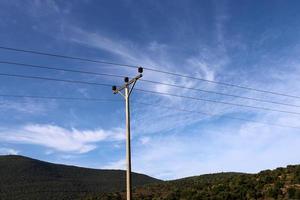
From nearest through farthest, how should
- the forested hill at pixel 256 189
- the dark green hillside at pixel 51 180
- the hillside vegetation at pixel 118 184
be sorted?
1. the forested hill at pixel 256 189
2. the hillside vegetation at pixel 118 184
3. the dark green hillside at pixel 51 180

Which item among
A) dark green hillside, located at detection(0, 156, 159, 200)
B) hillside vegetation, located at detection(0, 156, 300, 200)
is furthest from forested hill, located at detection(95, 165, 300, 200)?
dark green hillside, located at detection(0, 156, 159, 200)

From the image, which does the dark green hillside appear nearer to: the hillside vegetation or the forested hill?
the hillside vegetation

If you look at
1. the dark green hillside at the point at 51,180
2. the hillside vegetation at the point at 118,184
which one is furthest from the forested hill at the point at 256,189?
Result: the dark green hillside at the point at 51,180

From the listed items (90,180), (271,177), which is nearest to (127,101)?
(271,177)

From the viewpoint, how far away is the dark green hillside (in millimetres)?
120812

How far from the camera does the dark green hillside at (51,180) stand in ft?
396

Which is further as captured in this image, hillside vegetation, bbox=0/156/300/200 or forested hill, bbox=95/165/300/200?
hillside vegetation, bbox=0/156/300/200

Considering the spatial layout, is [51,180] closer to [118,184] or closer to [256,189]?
[118,184]

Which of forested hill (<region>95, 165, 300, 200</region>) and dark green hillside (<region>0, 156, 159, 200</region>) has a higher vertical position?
dark green hillside (<region>0, 156, 159, 200</region>)

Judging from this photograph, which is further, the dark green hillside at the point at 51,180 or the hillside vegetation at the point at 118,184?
the dark green hillside at the point at 51,180

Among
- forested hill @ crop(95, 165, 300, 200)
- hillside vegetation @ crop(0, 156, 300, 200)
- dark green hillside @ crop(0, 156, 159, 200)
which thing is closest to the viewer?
forested hill @ crop(95, 165, 300, 200)

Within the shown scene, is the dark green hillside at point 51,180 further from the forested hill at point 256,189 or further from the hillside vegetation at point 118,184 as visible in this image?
the forested hill at point 256,189

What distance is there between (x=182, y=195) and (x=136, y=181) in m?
82.5

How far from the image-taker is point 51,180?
141625mm
